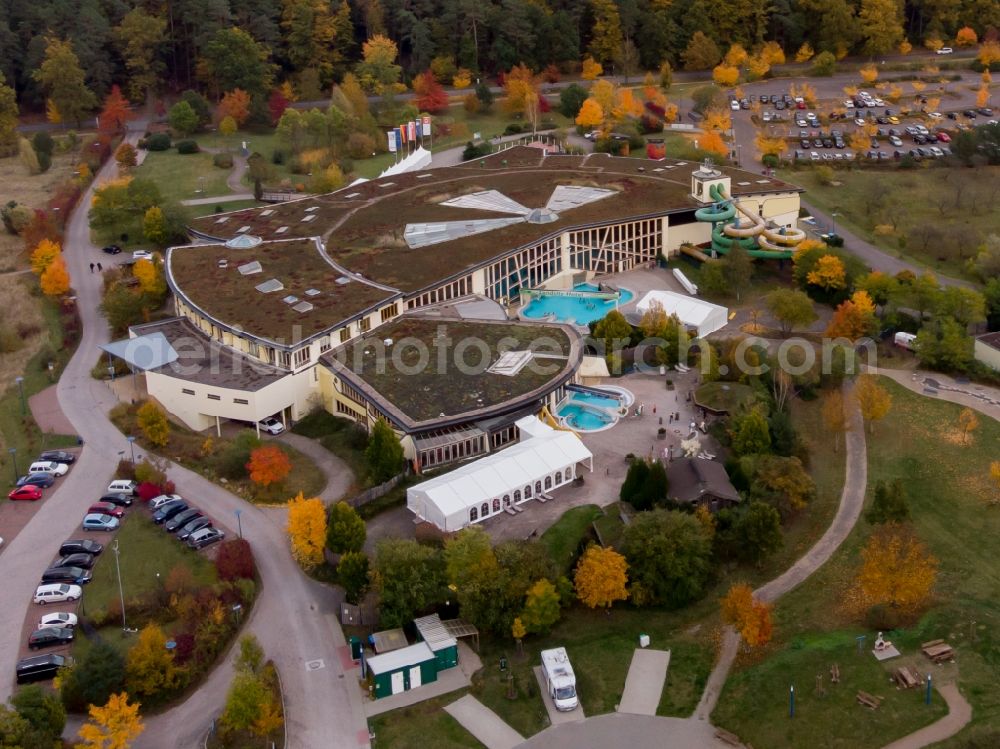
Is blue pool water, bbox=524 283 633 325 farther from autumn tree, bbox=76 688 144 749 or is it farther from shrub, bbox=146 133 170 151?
shrub, bbox=146 133 170 151

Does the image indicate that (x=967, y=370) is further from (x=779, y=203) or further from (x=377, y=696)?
(x=377, y=696)

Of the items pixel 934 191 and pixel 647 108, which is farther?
pixel 647 108

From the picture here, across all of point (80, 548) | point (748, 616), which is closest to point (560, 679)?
point (748, 616)

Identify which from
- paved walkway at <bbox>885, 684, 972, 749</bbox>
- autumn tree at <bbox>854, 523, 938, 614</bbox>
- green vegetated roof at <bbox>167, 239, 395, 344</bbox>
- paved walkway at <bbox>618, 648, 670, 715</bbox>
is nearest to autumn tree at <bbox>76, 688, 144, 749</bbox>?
paved walkway at <bbox>618, 648, 670, 715</bbox>

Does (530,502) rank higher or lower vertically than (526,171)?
lower

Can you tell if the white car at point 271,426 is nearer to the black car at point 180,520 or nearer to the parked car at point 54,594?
the black car at point 180,520

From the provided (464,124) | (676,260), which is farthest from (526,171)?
(464,124)
